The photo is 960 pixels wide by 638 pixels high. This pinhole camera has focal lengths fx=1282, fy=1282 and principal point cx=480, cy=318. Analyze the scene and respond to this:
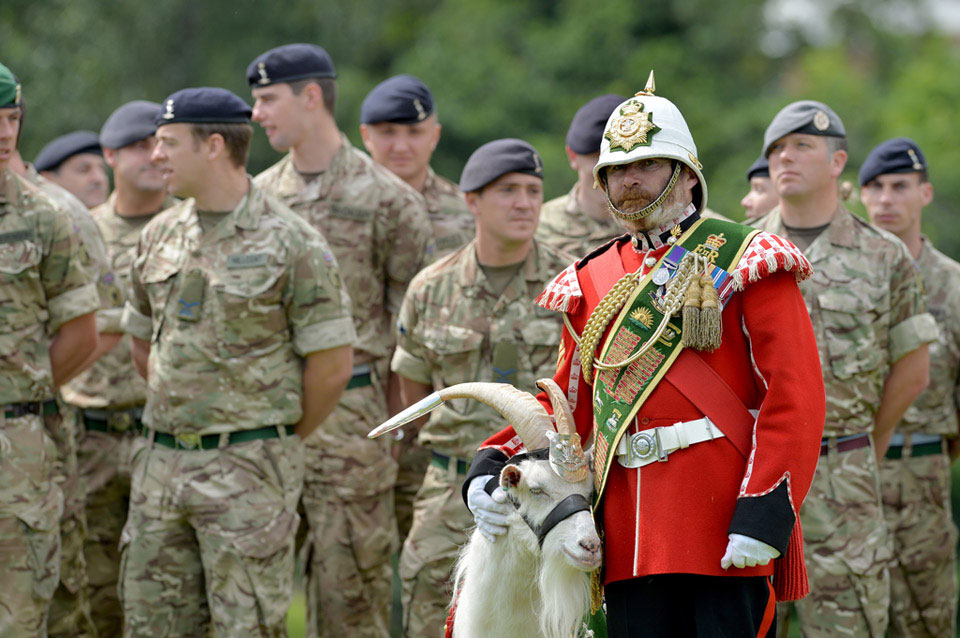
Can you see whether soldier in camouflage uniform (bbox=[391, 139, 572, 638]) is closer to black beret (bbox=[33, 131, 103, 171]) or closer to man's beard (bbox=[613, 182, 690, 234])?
man's beard (bbox=[613, 182, 690, 234])

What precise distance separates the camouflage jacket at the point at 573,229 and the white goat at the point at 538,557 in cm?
338

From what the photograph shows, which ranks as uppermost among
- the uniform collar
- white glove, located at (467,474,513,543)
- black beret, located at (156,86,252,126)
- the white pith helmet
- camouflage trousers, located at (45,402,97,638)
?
black beret, located at (156,86,252,126)

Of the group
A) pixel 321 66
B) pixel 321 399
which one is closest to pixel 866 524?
pixel 321 399

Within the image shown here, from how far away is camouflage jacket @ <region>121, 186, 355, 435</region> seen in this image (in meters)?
6.19

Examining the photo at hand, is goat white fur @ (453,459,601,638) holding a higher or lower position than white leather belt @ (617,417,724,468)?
lower

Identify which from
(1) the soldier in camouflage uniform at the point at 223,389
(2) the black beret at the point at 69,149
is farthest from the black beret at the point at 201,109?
(2) the black beret at the point at 69,149

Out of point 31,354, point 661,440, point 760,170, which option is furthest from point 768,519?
point 760,170

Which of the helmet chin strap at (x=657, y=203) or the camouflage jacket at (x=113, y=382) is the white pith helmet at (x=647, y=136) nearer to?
the helmet chin strap at (x=657, y=203)

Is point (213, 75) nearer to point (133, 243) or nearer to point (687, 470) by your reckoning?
point (133, 243)

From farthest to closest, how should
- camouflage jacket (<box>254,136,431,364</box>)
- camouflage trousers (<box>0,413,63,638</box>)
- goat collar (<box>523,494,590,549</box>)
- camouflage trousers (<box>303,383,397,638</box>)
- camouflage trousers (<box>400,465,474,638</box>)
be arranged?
camouflage jacket (<box>254,136,431,364</box>)
camouflage trousers (<box>303,383,397,638</box>)
camouflage trousers (<box>400,465,474,638</box>)
camouflage trousers (<box>0,413,63,638</box>)
goat collar (<box>523,494,590,549</box>)

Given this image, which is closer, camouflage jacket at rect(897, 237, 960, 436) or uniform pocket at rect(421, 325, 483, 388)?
uniform pocket at rect(421, 325, 483, 388)

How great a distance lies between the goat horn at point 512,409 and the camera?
4500mm

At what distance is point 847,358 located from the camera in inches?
265

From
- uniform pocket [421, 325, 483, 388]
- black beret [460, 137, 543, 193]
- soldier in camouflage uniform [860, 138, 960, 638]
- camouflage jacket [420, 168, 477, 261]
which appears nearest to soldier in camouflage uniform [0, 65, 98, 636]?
uniform pocket [421, 325, 483, 388]
